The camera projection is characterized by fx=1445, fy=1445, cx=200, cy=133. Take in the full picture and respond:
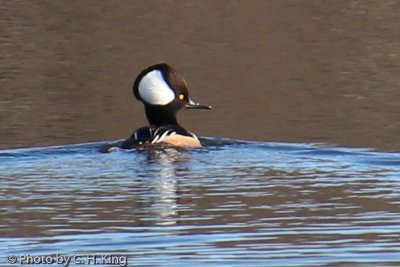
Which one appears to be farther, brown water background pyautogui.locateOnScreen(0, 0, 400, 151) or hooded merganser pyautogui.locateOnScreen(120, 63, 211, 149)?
brown water background pyautogui.locateOnScreen(0, 0, 400, 151)

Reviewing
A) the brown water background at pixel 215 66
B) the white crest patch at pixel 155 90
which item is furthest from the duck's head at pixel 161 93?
the brown water background at pixel 215 66

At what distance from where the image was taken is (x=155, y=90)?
13.3 meters

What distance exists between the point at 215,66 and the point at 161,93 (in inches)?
231

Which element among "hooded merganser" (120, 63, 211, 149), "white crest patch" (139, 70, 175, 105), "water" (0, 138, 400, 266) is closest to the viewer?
"water" (0, 138, 400, 266)

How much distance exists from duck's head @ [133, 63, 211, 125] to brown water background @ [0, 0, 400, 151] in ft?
2.18

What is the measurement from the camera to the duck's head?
13148 mm

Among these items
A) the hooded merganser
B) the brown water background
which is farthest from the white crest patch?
the brown water background

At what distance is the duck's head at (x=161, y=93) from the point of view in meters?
13.1

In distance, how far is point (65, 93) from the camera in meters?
16.9

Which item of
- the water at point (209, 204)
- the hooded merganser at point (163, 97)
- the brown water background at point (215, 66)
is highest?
the brown water background at point (215, 66)

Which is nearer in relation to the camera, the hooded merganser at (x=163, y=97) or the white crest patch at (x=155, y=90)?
the hooded merganser at (x=163, y=97)

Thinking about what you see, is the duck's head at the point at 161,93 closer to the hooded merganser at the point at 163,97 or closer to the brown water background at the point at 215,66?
the hooded merganser at the point at 163,97

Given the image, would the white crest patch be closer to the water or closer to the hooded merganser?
the hooded merganser

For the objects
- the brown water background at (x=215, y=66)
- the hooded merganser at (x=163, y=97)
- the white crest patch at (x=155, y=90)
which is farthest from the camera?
the brown water background at (x=215, y=66)
